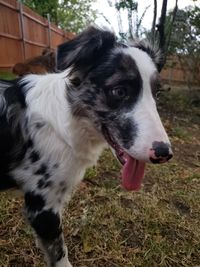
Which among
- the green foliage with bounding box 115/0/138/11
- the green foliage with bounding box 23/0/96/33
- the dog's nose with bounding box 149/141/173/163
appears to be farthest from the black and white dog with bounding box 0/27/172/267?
the green foliage with bounding box 23/0/96/33

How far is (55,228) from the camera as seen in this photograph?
254 centimetres

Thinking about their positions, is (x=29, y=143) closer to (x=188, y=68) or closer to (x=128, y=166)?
(x=128, y=166)

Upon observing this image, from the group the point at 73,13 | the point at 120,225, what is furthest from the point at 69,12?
the point at 120,225

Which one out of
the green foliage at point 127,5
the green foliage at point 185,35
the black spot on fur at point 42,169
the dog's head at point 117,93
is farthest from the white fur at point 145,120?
the green foliage at point 185,35

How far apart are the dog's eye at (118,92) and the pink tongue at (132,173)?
0.35 m

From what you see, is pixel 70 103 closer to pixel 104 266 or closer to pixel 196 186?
pixel 104 266

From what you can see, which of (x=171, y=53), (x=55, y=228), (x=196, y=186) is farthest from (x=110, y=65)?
(x=171, y=53)

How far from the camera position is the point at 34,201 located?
2453mm

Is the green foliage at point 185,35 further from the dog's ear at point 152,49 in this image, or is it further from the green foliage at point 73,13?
the green foliage at point 73,13

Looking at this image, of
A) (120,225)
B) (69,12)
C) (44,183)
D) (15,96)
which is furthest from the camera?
(69,12)

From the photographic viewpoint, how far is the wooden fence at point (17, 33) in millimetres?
10391

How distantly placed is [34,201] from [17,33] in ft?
34.4

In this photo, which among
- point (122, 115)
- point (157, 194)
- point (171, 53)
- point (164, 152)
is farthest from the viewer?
point (171, 53)

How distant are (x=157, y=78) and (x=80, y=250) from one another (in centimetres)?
147
